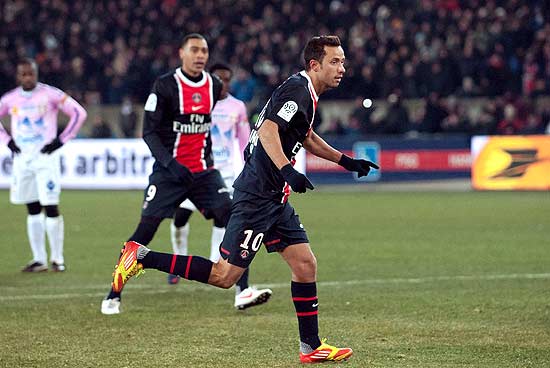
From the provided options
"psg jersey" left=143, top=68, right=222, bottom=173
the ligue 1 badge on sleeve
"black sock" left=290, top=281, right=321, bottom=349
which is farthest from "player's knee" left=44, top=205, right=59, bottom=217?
the ligue 1 badge on sleeve

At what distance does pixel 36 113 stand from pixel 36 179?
746 millimetres

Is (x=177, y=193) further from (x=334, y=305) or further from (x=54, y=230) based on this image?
(x=54, y=230)

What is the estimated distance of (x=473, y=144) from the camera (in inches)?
932

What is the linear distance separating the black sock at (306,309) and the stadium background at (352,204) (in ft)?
0.80

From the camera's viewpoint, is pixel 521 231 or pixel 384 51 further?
pixel 384 51

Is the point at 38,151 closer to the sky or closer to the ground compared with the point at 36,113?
closer to the ground

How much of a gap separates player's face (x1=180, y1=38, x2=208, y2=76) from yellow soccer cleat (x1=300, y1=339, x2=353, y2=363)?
3.30 metres

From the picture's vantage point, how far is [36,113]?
38.9 feet

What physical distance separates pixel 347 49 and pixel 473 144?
21.0 feet

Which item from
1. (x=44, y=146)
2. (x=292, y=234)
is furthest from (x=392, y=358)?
(x=44, y=146)

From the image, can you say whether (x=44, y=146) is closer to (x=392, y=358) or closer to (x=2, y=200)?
(x=392, y=358)

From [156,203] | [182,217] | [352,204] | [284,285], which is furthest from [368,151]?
[156,203]

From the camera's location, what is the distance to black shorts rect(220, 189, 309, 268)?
6.86m

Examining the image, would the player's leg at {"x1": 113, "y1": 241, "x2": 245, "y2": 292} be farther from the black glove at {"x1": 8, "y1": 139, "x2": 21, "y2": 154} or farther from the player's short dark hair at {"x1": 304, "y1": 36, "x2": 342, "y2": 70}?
the black glove at {"x1": 8, "y1": 139, "x2": 21, "y2": 154}
